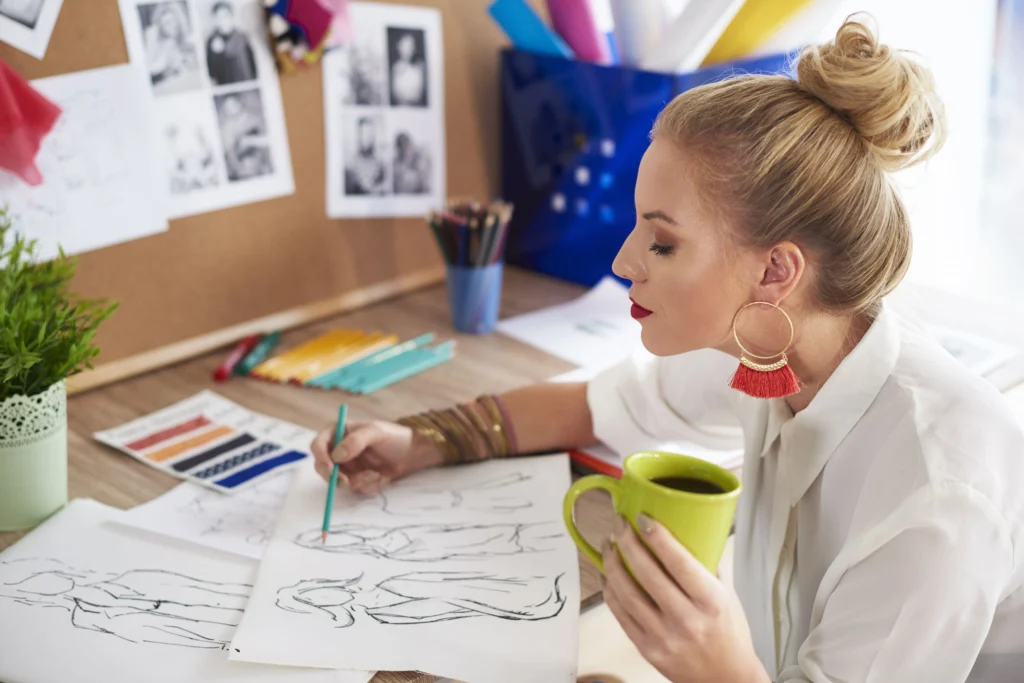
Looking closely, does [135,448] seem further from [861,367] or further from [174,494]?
[861,367]

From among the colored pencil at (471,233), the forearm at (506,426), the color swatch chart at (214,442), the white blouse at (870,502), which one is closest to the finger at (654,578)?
the white blouse at (870,502)

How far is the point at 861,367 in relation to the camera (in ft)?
2.75

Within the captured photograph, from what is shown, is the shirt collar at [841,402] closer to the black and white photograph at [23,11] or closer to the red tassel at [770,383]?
the red tassel at [770,383]

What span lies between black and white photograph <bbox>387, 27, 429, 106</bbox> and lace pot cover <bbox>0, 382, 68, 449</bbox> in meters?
0.70

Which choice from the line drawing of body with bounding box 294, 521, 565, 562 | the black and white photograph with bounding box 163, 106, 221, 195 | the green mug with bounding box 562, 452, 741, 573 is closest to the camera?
the green mug with bounding box 562, 452, 741, 573

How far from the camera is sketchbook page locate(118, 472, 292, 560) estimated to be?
899 mm

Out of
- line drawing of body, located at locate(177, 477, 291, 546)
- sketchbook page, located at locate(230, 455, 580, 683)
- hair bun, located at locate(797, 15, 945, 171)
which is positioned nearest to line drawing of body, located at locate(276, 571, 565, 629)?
sketchbook page, located at locate(230, 455, 580, 683)

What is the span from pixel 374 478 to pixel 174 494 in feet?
0.63

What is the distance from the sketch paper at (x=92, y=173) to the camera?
43.1 inches

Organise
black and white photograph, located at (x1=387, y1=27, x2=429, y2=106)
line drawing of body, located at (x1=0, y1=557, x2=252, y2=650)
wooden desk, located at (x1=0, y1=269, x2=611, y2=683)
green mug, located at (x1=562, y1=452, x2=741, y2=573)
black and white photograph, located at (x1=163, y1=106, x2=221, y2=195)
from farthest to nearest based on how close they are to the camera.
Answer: black and white photograph, located at (x1=387, y1=27, x2=429, y2=106), black and white photograph, located at (x1=163, y1=106, x2=221, y2=195), wooden desk, located at (x1=0, y1=269, x2=611, y2=683), line drawing of body, located at (x1=0, y1=557, x2=252, y2=650), green mug, located at (x1=562, y1=452, x2=741, y2=573)

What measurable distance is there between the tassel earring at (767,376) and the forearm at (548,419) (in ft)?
0.85

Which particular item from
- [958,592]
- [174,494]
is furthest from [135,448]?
[958,592]

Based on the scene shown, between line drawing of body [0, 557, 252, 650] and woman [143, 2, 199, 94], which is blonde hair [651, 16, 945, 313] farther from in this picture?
woman [143, 2, 199, 94]

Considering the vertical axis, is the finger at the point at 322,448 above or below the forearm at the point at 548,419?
above
